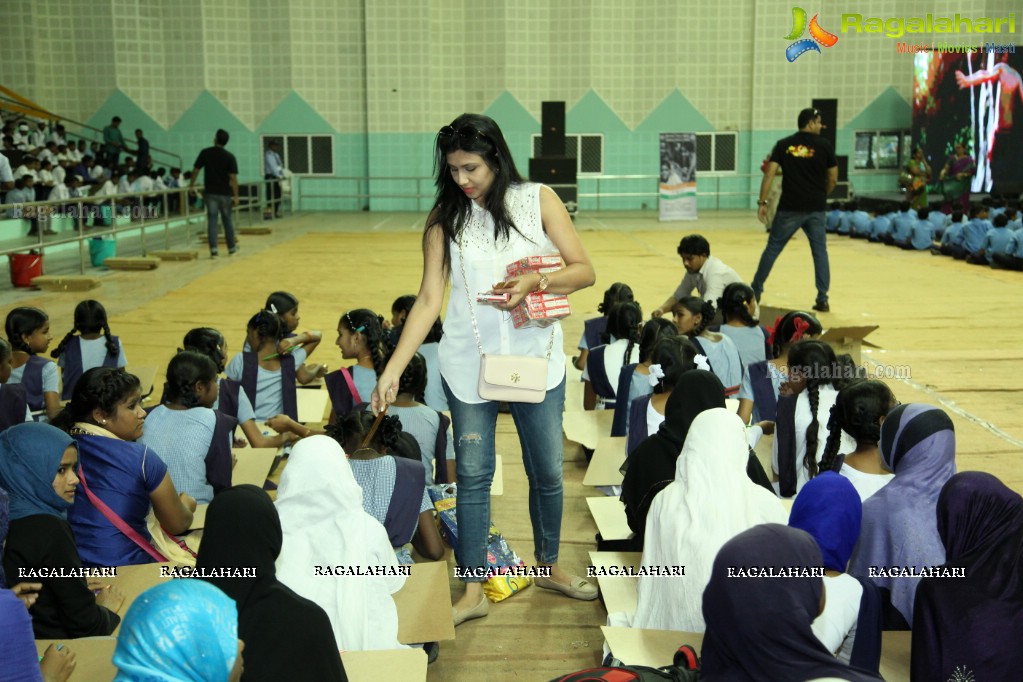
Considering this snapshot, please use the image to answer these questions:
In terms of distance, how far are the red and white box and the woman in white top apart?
29 millimetres

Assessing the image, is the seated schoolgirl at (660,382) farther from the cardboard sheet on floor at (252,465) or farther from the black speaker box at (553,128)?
the black speaker box at (553,128)

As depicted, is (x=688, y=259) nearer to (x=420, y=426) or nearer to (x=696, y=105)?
(x=420, y=426)

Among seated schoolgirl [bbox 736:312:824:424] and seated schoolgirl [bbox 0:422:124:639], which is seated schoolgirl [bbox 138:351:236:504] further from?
seated schoolgirl [bbox 736:312:824:424]

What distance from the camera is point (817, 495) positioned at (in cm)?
270

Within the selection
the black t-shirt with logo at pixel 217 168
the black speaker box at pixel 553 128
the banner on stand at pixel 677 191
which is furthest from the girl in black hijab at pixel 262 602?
the banner on stand at pixel 677 191

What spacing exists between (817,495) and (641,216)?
18.5m

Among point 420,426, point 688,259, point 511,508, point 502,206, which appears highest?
point 502,206

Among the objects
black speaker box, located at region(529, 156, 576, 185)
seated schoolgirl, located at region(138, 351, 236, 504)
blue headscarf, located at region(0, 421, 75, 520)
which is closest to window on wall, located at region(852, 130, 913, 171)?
black speaker box, located at region(529, 156, 576, 185)

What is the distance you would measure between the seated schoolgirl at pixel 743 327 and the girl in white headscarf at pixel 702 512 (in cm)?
280

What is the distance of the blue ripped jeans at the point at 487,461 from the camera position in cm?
319

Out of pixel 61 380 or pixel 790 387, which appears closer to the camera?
pixel 790 387

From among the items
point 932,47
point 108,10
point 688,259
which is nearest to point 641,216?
point 932,47

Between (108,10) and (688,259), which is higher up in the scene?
(108,10)

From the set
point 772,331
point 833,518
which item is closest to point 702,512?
point 833,518
